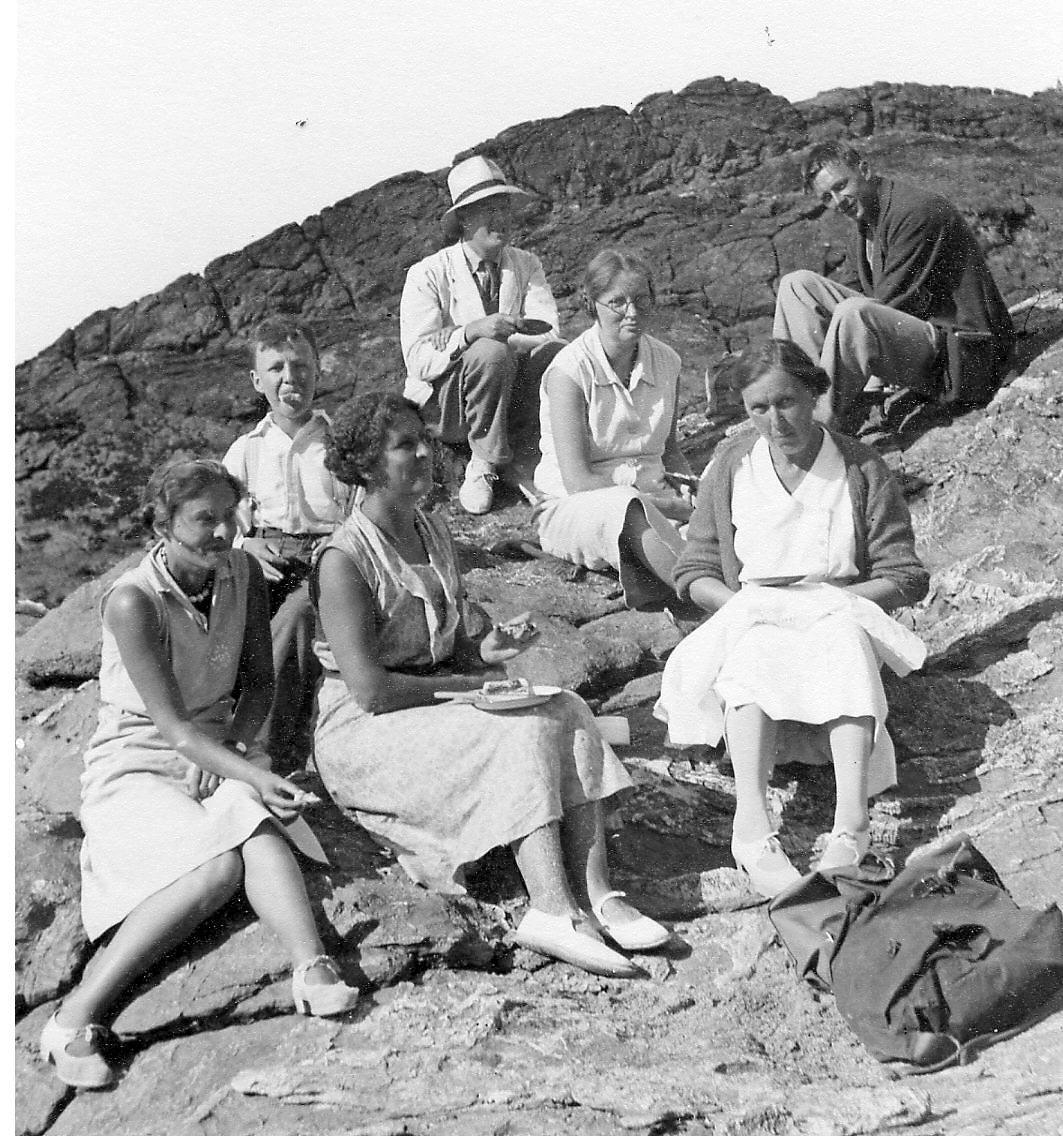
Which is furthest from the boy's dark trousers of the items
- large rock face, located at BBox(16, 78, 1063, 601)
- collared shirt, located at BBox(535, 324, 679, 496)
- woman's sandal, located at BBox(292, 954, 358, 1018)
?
large rock face, located at BBox(16, 78, 1063, 601)

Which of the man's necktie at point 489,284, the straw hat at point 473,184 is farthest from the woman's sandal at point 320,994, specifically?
the straw hat at point 473,184

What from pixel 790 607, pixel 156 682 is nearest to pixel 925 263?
pixel 790 607

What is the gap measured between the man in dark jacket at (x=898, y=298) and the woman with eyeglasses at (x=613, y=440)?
0.80 meters

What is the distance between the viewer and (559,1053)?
2.84m

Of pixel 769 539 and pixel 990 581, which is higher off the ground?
pixel 769 539

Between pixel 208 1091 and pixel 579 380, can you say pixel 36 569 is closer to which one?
pixel 579 380

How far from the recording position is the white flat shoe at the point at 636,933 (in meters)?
3.06

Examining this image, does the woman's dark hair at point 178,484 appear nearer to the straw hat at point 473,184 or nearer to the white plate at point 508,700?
the white plate at point 508,700

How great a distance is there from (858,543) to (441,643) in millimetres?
1163

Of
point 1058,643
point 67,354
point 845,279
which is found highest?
point 67,354

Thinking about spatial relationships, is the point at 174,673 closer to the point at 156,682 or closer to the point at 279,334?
the point at 156,682

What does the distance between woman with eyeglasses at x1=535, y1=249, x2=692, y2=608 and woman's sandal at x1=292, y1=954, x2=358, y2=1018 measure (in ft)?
6.47

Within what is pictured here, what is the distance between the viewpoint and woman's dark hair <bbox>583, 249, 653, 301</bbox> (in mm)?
4582

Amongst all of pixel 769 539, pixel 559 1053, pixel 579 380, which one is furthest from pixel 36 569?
pixel 559 1053
